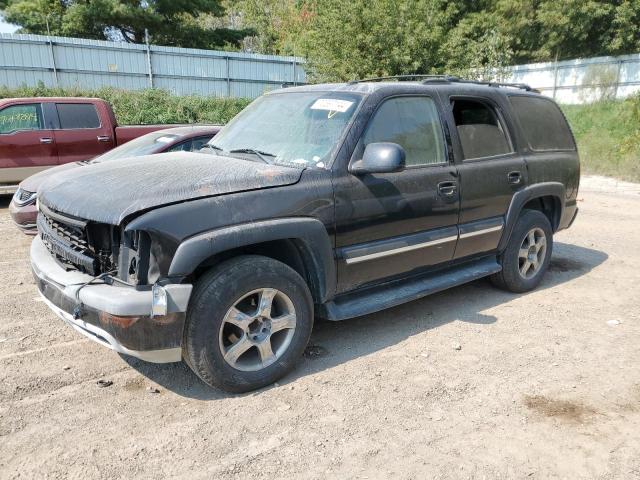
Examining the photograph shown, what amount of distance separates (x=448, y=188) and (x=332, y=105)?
112 centimetres

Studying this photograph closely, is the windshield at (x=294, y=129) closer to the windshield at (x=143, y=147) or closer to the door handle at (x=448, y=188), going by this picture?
the door handle at (x=448, y=188)

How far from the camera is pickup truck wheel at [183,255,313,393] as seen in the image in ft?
9.97

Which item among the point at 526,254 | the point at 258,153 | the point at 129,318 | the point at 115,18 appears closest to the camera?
the point at 129,318

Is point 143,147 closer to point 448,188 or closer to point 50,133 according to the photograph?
point 50,133

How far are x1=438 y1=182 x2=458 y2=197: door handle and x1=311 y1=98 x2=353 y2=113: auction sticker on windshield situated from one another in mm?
959

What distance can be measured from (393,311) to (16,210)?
4512mm

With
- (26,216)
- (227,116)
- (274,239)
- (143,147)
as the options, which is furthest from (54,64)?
(274,239)

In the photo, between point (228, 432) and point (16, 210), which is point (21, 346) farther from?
point (16, 210)

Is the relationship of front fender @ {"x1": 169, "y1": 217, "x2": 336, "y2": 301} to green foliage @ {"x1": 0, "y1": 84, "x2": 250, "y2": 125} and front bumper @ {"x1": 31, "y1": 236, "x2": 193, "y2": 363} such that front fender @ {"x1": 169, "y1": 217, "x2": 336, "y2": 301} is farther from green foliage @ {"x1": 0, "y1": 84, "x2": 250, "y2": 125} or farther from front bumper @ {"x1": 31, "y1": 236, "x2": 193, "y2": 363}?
green foliage @ {"x1": 0, "y1": 84, "x2": 250, "y2": 125}

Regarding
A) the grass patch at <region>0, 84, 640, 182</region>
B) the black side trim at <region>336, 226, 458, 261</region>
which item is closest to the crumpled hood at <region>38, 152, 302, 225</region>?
the black side trim at <region>336, 226, 458, 261</region>

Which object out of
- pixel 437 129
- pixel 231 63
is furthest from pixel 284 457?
pixel 231 63

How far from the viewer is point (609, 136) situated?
56.4 ft

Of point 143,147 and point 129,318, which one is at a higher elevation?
point 143,147

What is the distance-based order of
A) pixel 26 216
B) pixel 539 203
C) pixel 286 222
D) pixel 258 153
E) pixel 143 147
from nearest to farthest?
1. pixel 286 222
2. pixel 258 153
3. pixel 539 203
4. pixel 26 216
5. pixel 143 147
